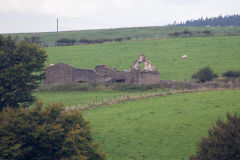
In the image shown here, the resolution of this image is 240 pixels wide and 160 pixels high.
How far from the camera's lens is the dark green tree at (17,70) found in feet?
105

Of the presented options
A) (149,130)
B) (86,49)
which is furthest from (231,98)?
(86,49)

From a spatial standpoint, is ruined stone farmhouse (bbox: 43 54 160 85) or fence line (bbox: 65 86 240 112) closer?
fence line (bbox: 65 86 240 112)

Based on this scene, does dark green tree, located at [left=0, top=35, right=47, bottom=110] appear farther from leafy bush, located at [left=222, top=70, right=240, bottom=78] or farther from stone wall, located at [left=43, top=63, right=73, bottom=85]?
leafy bush, located at [left=222, top=70, right=240, bottom=78]

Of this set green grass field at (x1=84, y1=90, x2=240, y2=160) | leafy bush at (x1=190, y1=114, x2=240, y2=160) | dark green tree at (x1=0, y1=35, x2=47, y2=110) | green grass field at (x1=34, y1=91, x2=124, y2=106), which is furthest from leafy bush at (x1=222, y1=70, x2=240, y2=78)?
leafy bush at (x1=190, y1=114, x2=240, y2=160)

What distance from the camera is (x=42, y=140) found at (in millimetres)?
21016

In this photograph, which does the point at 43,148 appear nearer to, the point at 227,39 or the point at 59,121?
the point at 59,121

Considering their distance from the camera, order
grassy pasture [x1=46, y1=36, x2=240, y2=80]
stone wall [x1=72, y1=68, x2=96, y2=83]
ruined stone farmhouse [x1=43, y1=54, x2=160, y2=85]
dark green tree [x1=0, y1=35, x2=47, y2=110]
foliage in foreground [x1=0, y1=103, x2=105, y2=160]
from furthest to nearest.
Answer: grassy pasture [x1=46, y1=36, x2=240, y2=80]
stone wall [x1=72, y1=68, x2=96, y2=83]
ruined stone farmhouse [x1=43, y1=54, x2=160, y2=85]
dark green tree [x1=0, y1=35, x2=47, y2=110]
foliage in foreground [x1=0, y1=103, x2=105, y2=160]

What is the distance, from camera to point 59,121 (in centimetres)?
2228


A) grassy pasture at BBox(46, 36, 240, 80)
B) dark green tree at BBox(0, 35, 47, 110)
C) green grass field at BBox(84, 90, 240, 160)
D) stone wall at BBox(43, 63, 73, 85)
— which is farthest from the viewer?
grassy pasture at BBox(46, 36, 240, 80)

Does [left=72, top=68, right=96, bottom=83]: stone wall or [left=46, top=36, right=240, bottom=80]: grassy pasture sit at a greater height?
[left=46, top=36, right=240, bottom=80]: grassy pasture

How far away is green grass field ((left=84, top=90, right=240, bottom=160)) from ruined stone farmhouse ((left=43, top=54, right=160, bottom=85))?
10178 millimetres

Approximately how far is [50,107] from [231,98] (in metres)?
20.9

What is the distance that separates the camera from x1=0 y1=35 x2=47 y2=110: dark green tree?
31.9 meters

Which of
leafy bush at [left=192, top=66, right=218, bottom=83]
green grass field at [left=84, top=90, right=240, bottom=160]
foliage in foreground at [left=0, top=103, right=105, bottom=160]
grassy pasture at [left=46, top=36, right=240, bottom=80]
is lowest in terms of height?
green grass field at [left=84, top=90, right=240, bottom=160]
